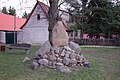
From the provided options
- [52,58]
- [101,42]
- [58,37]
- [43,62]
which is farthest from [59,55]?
[101,42]

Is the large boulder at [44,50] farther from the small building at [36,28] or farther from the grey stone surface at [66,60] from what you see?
the small building at [36,28]

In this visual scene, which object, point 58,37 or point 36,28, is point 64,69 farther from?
point 36,28

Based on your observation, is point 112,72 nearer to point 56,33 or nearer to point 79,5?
point 56,33

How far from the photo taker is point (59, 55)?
31.9 ft

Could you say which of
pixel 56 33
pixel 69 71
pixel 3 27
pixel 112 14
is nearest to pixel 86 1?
pixel 112 14

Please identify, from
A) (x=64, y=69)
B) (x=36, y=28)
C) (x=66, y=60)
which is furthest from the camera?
(x=36, y=28)

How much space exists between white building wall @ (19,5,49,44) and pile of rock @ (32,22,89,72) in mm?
23674

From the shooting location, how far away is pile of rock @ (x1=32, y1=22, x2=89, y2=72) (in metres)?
9.05

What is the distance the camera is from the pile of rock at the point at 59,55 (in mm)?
9050

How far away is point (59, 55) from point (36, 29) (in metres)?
25.6

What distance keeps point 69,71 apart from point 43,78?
1.43m

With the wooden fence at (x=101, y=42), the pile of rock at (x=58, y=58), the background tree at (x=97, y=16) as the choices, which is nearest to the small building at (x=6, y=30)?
the background tree at (x=97, y=16)

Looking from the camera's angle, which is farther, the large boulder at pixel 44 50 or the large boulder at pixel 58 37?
the large boulder at pixel 58 37

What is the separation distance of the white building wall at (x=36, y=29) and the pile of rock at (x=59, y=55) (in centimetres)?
2367
